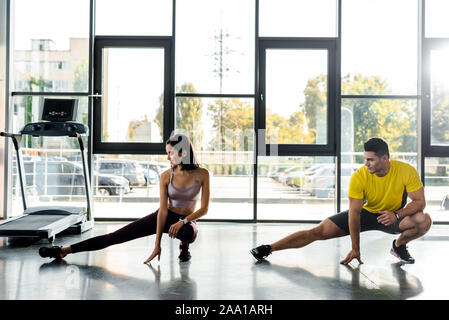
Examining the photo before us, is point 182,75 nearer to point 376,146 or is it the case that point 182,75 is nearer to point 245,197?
point 245,197

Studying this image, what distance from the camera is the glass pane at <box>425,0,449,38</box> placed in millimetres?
5152

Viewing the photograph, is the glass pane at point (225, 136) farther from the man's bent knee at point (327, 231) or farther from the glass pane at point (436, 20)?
the glass pane at point (436, 20)

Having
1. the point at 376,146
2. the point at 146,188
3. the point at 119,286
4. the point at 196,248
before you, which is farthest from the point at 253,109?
the point at 119,286

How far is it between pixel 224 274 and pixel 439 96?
3.85 m

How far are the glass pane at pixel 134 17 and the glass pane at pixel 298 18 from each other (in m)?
1.17

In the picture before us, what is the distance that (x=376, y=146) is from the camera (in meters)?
2.86

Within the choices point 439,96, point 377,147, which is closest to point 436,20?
point 439,96

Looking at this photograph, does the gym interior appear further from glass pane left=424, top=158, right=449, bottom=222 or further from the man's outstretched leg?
the man's outstretched leg

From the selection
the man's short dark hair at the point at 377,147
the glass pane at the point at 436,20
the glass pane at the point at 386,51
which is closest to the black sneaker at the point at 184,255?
the man's short dark hair at the point at 377,147

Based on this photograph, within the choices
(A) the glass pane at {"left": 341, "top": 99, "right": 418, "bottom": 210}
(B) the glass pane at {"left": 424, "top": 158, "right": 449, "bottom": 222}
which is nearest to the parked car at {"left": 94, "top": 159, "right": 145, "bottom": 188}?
(A) the glass pane at {"left": 341, "top": 99, "right": 418, "bottom": 210}

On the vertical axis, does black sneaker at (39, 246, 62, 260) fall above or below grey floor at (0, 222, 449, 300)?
above

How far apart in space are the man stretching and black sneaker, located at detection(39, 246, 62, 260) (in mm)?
1649

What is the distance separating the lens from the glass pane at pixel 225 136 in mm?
5191
